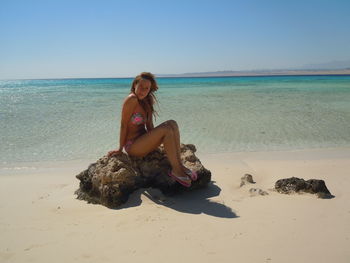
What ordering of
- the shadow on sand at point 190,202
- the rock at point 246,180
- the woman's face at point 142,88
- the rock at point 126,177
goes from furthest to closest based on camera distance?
the rock at point 246,180 < the woman's face at point 142,88 < the rock at point 126,177 < the shadow on sand at point 190,202

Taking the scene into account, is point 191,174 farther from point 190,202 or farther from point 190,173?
point 190,202

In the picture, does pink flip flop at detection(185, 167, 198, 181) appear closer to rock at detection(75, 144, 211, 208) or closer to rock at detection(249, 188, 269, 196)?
rock at detection(75, 144, 211, 208)

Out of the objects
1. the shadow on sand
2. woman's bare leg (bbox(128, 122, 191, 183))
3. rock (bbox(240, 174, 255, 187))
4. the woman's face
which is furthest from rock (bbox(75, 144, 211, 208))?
the woman's face

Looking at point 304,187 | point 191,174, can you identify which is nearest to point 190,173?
point 191,174

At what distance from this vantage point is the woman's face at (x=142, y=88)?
13.1 ft

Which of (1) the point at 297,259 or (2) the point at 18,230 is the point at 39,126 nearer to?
(2) the point at 18,230

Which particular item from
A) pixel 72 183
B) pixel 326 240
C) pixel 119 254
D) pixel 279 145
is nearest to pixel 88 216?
pixel 119 254

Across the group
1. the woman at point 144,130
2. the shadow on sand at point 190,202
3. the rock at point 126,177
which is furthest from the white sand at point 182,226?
the woman at point 144,130

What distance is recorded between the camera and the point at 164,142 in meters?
3.94

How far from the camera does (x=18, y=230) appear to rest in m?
3.20

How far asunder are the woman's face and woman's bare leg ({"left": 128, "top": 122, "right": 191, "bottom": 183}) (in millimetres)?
485

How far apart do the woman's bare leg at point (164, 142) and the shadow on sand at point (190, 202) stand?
0.27 m

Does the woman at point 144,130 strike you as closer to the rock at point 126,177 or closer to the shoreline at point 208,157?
the rock at point 126,177

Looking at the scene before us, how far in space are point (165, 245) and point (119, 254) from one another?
39 cm
